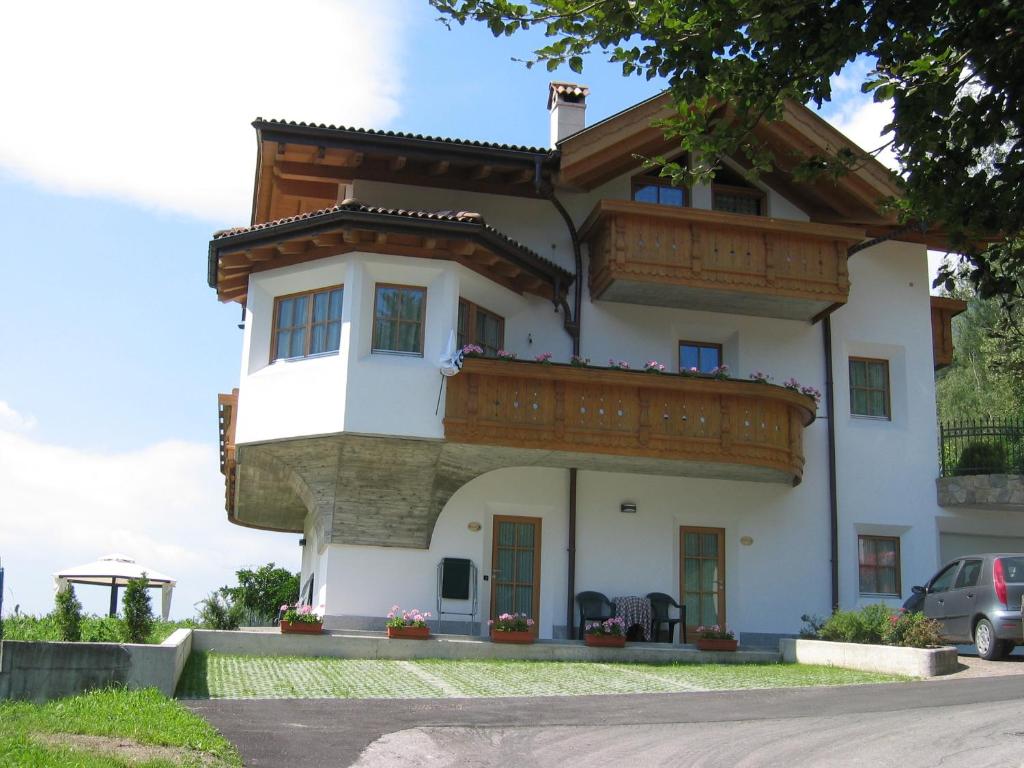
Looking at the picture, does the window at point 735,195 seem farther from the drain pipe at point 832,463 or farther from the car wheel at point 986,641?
the car wheel at point 986,641

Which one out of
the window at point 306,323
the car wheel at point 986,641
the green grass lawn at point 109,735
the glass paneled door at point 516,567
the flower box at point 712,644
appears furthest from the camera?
the glass paneled door at point 516,567

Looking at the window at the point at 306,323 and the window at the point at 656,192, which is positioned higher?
the window at the point at 656,192

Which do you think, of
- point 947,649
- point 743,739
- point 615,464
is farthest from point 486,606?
point 743,739

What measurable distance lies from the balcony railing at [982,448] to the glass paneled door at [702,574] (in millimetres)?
5222

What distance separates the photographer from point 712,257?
66.9 ft

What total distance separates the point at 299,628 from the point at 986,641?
398 inches

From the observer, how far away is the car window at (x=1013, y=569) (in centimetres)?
1614

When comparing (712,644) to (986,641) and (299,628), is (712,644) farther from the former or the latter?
(299,628)

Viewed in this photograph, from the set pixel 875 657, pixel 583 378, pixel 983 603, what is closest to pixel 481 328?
pixel 583 378

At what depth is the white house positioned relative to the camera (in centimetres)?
1855

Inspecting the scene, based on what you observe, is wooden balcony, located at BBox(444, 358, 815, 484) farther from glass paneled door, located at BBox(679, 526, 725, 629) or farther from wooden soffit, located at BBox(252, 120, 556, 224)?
wooden soffit, located at BBox(252, 120, 556, 224)

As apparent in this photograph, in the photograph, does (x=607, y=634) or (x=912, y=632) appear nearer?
(x=912, y=632)

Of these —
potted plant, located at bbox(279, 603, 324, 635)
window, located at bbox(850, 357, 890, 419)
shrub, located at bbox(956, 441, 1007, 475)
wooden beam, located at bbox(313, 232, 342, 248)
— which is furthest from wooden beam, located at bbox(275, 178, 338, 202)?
shrub, located at bbox(956, 441, 1007, 475)

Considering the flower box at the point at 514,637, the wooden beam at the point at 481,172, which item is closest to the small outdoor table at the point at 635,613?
the flower box at the point at 514,637
